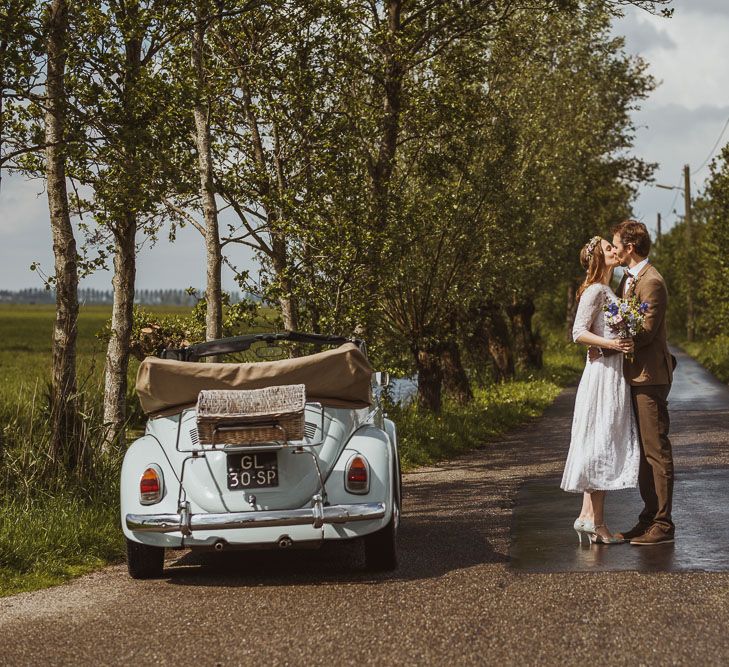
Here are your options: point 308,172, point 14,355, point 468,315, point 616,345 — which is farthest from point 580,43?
point 14,355

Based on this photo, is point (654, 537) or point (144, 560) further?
point (654, 537)

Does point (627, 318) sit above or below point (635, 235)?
below

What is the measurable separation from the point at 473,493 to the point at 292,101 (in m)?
5.35

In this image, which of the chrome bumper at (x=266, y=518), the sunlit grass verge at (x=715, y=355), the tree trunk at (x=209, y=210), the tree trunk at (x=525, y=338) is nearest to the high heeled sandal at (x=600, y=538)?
the chrome bumper at (x=266, y=518)

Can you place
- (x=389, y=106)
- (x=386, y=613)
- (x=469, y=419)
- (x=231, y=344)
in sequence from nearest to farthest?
(x=386, y=613) < (x=231, y=344) < (x=389, y=106) < (x=469, y=419)

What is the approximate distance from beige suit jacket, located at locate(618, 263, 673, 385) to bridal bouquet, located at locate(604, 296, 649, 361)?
2.5 inches

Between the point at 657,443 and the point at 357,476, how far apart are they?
225 centimetres

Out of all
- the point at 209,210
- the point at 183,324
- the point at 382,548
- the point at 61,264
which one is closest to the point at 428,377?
the point at 183,324

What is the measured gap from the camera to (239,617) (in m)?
6.38

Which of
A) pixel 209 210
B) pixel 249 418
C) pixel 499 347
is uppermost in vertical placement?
pixel 209 210

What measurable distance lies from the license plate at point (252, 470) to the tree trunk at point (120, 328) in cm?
505

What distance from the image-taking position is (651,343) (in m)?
8.23

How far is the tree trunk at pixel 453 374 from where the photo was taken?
77.5ft

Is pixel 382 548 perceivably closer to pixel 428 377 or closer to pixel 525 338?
pixel 428 377
